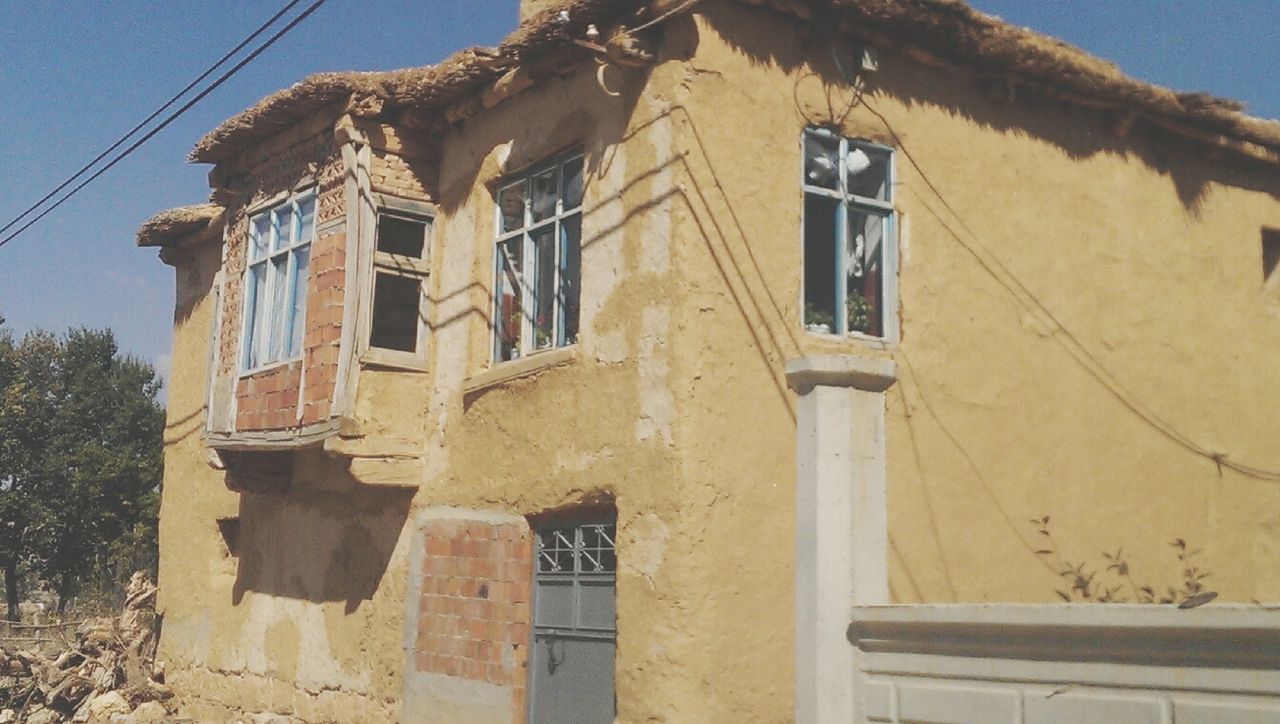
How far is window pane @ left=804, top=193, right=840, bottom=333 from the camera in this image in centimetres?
870

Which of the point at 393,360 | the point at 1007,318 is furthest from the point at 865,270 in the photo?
the point at 393,360

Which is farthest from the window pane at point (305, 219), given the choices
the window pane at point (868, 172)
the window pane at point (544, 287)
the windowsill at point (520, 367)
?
the window pane at point (868, 172)

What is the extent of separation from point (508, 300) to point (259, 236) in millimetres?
3531

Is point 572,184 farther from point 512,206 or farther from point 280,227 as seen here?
point 280,227

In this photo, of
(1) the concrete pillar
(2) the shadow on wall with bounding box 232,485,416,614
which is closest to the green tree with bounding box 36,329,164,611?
(2) the shadow on wall with bounding box 232,485,416,614

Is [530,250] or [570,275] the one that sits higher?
[530,250]

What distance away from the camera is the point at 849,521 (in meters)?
5.98

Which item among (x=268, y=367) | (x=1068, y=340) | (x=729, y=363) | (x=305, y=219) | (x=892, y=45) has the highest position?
(x=892, y=45)

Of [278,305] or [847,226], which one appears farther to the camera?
[278,305]

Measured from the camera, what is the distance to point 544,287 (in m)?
9.67

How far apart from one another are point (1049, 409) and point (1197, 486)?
6.26 ft

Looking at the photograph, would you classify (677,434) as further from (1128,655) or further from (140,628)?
(140,628)

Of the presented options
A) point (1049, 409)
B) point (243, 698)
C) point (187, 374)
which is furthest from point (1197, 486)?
point (187, 374)

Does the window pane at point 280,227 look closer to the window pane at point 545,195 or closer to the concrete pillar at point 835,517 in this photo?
the window pane at point 545,195
